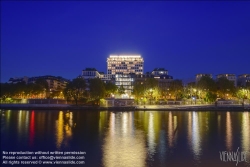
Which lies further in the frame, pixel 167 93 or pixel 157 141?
pixel 167 93

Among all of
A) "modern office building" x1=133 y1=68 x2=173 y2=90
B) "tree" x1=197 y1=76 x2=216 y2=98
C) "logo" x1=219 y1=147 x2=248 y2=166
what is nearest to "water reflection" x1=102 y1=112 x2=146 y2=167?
"logo" x1=219 y1=147 x2=248 y2=166

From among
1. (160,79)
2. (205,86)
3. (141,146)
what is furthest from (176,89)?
(141,146)

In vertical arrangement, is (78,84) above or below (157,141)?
above

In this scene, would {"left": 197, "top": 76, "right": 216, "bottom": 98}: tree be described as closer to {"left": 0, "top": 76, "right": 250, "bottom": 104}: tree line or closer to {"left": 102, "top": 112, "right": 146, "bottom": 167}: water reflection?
{"left": 0, "top": 76, "right": 250, "bottom": 104}: tree line

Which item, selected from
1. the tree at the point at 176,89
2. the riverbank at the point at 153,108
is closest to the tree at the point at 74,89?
the riverbank at the point at 153,108

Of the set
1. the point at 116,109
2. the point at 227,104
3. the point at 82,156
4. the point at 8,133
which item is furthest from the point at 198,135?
the point at 227,104

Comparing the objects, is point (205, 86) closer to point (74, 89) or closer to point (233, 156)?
point (74, 89)

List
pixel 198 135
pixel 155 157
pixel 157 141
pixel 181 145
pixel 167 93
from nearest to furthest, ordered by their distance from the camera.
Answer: pixel 155 157 < pixel 181 145 < pixel 157 141 < pixel 198 135 < pixel 167 93

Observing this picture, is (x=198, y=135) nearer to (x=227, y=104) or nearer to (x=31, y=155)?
(x=31, y=155)

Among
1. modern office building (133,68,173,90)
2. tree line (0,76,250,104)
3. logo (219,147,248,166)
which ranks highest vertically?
modern office building (133,68,173,90)

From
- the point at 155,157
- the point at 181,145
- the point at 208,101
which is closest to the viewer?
the point at 155,157

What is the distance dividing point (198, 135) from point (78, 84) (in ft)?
209

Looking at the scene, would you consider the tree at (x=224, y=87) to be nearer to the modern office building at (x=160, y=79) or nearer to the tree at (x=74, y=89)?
the modern office building at (x=160, y=79)

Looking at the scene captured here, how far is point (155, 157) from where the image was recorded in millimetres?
18203
